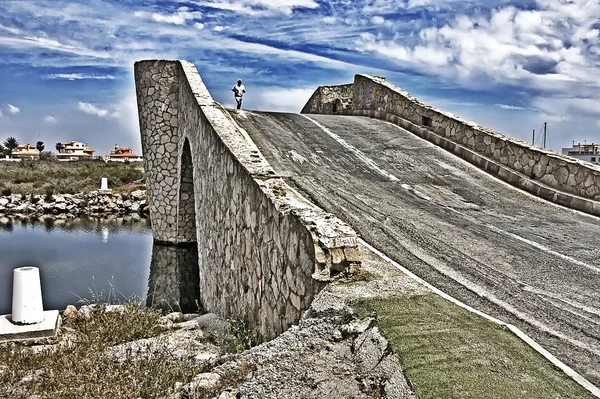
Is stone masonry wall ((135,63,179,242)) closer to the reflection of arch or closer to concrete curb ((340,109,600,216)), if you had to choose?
the reflection of arch

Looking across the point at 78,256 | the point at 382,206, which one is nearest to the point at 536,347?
the point at 382,206

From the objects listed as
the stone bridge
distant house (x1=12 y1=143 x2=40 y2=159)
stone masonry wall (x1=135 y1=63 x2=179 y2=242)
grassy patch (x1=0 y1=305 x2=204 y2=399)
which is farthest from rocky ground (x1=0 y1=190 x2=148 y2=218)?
distant house (x1=12 y1=143 x2=40 y2=159)

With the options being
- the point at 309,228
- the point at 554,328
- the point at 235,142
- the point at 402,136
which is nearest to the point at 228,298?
the point at 235,142

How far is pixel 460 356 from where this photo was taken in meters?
3.44

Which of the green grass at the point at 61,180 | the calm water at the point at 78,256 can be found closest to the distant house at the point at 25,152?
the green grass at the point at 61,180

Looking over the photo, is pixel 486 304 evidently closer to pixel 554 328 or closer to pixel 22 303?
pixel 554 328

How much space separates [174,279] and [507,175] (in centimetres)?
971

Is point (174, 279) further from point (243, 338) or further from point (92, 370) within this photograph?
point (92, 370)

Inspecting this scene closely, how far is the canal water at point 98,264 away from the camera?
13.0 metres

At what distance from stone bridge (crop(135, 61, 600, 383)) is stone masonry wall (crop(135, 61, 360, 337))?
24 millimetres

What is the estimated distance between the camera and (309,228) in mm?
4832

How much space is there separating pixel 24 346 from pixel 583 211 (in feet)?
30.3

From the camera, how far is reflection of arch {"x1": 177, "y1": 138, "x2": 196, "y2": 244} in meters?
16.5

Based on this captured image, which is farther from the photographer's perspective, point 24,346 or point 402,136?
point 402,136
